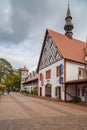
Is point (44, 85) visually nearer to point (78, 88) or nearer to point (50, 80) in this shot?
point (50, 80)

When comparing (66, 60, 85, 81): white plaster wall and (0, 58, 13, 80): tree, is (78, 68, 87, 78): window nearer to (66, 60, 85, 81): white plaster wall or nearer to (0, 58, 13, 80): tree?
(66, 60, 85, 81): white plaster wall

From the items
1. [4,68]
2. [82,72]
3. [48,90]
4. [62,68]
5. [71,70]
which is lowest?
[48,90]

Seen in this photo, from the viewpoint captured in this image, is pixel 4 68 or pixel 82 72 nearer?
pixel 82 72

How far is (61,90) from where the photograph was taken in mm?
23703

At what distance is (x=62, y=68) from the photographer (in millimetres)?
23500

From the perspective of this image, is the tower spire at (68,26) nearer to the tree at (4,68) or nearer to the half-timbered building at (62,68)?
the half-timbered building at (62,68)

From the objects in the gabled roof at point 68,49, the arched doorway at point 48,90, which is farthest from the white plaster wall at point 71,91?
the arched doorway at point 48,90

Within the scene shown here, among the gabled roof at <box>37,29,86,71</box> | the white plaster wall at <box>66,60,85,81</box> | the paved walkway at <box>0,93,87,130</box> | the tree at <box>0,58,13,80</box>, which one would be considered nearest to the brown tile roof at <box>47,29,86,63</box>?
the gabled roof at <box>37,29,86,71</box>

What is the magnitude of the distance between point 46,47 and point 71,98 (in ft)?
35.6

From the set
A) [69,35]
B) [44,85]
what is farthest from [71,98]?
[69,35]

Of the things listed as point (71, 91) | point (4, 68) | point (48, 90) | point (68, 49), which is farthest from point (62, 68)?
point (4, 68)

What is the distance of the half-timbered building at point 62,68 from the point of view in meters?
22.9

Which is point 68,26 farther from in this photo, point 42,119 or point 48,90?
point 42,119

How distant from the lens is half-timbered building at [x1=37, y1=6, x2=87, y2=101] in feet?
75.1
